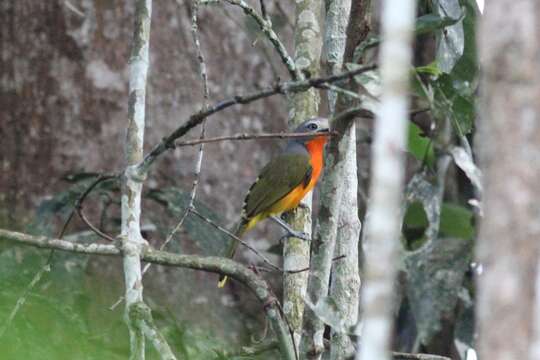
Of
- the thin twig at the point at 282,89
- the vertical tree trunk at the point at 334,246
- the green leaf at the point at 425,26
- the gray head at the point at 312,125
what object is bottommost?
the vertical tree trunk at the point at 334,246

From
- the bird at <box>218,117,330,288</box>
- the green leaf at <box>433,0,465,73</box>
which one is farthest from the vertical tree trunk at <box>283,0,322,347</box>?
the green leaf at <box>433,0,465,73</box>

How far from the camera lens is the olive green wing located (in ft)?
17.6

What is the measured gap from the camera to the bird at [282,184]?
524 cm

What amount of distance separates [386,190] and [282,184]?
364 cm

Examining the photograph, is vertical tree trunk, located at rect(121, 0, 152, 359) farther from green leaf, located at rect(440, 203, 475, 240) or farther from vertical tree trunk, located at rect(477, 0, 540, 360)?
green leaf, located at rect(440, 203, 475, 240)

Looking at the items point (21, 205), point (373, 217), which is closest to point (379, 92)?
point (373, 217)

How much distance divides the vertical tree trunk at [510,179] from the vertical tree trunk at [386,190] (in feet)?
0.56

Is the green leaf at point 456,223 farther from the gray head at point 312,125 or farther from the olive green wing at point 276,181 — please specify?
the gray head at point 312,125

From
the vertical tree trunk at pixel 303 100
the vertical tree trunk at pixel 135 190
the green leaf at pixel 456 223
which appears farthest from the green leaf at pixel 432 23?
the green leaf at pixel 456 223

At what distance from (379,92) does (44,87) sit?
3484 mm

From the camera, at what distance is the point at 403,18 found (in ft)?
5.95

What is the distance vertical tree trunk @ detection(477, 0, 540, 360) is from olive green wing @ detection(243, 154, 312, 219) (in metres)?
3.69

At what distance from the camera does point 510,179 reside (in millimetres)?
1584

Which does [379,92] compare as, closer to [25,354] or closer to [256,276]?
[256,276]
